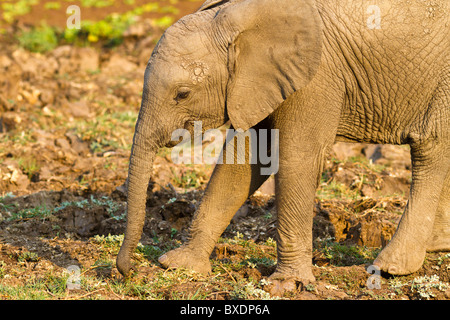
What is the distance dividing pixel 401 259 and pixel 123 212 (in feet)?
9.02

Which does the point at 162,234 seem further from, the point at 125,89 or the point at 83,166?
the point at 125,89

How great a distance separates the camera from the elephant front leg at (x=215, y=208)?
225 inches

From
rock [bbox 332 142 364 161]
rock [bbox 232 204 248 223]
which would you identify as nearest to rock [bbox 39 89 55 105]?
rock [bbox 332 142 364 161]

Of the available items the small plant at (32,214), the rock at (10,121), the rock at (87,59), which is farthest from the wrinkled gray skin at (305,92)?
the rock at (87,59)

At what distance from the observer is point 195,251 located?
5.75m

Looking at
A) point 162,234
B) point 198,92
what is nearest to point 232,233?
point 162,234

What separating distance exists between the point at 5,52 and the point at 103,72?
7.74 feet

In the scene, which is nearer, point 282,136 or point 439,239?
point 282,136

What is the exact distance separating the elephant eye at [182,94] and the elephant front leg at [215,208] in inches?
40.0

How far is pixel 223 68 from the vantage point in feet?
16.2

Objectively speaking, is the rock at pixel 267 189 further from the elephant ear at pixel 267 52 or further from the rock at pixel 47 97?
the rock at pixel 47 97

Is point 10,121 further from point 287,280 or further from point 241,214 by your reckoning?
point 287,280

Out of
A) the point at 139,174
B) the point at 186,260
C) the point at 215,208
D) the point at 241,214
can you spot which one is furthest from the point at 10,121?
the point at 139,174

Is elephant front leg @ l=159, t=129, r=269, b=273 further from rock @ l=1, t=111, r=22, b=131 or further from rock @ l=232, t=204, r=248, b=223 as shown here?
rock @ l=1, t=111, r=22, b=131
